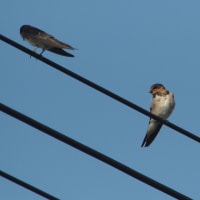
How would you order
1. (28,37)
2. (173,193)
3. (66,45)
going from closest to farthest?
1. (173,193)
2. (66,45)
3. (28,37)

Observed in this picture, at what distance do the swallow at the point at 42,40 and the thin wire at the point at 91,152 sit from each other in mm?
4135

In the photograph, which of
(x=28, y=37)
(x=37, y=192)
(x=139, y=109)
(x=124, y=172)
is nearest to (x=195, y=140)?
(x=139, y=109)

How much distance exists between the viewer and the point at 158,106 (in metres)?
9.68

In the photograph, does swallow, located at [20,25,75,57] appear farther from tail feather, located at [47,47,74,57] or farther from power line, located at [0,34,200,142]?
power line, located at [0,34,200,142]

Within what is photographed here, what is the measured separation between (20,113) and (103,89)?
0.91 m

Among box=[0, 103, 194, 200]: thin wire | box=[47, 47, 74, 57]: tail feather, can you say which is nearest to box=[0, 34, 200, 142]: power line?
box=[0, 103, 194, 200]: thin wire

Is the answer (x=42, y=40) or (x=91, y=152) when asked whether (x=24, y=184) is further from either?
(x=42, y=40)

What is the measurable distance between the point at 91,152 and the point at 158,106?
6.30 metres

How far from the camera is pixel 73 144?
3412mm

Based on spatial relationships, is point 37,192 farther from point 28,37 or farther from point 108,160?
point 28,37

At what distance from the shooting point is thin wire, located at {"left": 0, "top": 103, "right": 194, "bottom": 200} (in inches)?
131

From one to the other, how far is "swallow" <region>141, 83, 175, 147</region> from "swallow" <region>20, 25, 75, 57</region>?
1869 mm

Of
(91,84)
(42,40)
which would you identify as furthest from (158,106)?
(91,84)

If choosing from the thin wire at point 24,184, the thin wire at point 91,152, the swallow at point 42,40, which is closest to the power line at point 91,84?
the thin wire at point 91,152
